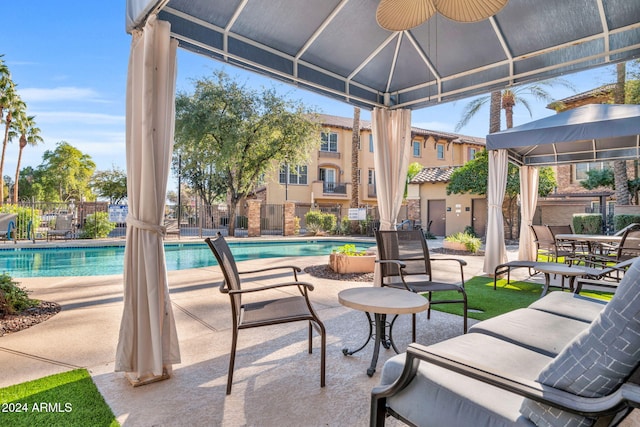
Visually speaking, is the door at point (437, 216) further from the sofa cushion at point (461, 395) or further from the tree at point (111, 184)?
the tree at point (111, 184)

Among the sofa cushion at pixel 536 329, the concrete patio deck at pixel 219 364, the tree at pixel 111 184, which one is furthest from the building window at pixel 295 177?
the sofa cushion at pixel 536 329

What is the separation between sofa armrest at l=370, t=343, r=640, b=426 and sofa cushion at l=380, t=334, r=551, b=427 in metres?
0.04

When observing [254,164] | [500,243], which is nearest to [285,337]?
[500,243]

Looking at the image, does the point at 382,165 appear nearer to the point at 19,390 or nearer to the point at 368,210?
the point at 19,390

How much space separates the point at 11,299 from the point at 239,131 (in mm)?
12638

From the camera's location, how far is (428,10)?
9.76ft

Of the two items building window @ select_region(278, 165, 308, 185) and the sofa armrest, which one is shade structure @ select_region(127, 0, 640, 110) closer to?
the sofa armrest

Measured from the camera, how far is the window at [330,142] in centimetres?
2478

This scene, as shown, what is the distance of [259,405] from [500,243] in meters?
5.92

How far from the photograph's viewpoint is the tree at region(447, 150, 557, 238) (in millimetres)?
13945

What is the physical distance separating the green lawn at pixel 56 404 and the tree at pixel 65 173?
1533 inches

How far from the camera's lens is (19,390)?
91.4 inches

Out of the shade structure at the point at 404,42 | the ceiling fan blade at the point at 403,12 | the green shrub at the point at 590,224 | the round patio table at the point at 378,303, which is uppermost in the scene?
the shade structure at the point at 404,42

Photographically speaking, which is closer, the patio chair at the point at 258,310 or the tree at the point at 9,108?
the patio chair at the point at 258,310
